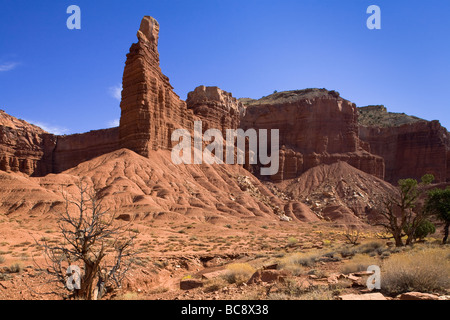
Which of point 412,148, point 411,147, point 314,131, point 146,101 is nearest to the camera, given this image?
point 146,101

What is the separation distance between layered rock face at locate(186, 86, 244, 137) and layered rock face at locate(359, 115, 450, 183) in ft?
132

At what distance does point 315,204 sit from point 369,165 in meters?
24.8

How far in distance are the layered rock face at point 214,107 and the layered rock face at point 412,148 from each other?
4029 centimetres

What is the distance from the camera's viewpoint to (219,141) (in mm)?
69062

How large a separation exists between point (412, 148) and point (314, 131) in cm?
2972

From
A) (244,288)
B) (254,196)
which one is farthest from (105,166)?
(244,288)

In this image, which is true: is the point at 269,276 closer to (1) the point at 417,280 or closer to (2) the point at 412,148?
(1) the point at 417,280

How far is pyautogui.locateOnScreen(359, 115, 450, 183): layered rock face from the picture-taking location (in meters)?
83.0

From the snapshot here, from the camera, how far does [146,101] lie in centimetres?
5312

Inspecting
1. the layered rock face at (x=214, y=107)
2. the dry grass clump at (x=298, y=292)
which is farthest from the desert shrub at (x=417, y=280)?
the layered rock face at (x=214, y=107)

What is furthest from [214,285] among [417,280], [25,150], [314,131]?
[25,150]

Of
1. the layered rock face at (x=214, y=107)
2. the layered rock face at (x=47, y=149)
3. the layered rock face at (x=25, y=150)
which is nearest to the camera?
the layered rock face at (x=214, y=107)

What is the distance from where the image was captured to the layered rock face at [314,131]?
77.8 meters

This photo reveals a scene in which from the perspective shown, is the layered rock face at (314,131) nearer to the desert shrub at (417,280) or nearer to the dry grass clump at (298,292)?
the dry grass clump at (298,292)
